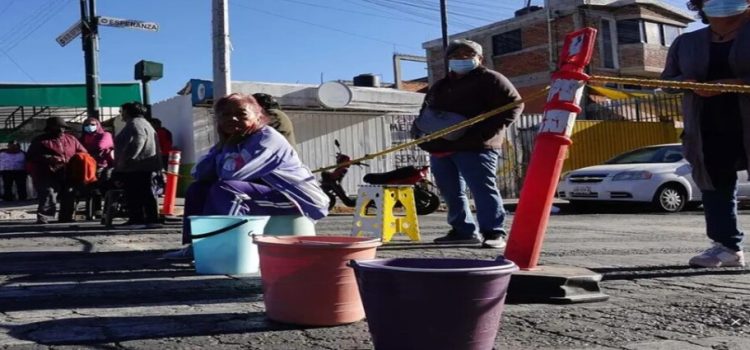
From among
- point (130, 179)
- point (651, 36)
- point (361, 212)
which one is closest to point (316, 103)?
point (130, 179)

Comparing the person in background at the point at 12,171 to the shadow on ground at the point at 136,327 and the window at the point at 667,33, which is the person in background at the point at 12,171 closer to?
the shadow on ground at the point at 136,327

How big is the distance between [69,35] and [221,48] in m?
5.36

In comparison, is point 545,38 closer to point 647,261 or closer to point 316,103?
point 316,103

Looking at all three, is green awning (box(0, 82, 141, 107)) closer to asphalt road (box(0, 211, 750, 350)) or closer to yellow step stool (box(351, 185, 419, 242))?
yellow step stool (box(351, 185, 419, 242))

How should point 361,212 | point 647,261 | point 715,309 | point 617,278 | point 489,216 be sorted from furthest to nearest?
point 361,212 → point 489,216 → point 647,261 → point 617,278 → point 715,309

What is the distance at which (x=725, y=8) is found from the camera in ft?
14.1

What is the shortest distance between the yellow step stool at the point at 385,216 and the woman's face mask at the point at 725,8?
122 inches

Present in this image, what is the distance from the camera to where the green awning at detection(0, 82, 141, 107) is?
2002cm

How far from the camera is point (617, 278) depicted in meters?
4.24

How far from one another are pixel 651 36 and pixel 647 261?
32225 millimetres

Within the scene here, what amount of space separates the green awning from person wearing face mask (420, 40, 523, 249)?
15.9 meters

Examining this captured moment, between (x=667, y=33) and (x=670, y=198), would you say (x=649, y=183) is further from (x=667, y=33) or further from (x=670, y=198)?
(x=667, y=33)

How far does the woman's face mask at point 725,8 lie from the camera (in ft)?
14.0

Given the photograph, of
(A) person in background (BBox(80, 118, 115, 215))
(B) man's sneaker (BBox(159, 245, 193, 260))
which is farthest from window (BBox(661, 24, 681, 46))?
(B) man's sneaker (BBox(159, 245, 193, 260))
